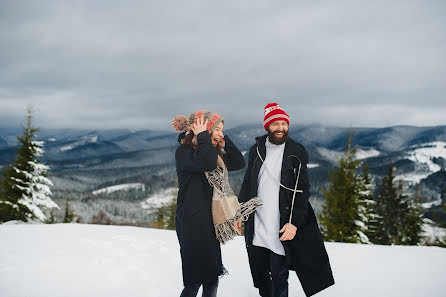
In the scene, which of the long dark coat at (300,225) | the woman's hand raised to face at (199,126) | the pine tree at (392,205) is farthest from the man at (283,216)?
the pine tree at (392,205)

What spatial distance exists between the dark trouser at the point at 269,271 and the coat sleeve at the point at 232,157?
109 cm

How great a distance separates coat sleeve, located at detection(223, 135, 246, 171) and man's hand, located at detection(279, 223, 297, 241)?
81 cm

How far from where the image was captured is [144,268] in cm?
466

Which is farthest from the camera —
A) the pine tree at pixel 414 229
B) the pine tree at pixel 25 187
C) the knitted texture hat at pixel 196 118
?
the pine tree at pixel 414 229

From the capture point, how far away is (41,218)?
1421cm

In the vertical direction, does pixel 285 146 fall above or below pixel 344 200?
above

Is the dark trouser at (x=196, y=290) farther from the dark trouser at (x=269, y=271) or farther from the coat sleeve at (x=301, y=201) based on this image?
the coat sleeve at (x=301, y=201)

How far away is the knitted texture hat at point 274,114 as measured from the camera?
3.05 m

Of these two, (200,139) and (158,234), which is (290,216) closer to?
(200,139)

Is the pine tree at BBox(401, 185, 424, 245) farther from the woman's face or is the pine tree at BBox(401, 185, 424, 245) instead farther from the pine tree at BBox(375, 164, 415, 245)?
the woman's face

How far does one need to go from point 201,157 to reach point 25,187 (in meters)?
15.8

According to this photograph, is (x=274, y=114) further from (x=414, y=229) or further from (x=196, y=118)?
(x=414, y=229)

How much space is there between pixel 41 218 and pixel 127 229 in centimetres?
960

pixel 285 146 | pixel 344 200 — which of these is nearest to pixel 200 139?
pixel 285 146
